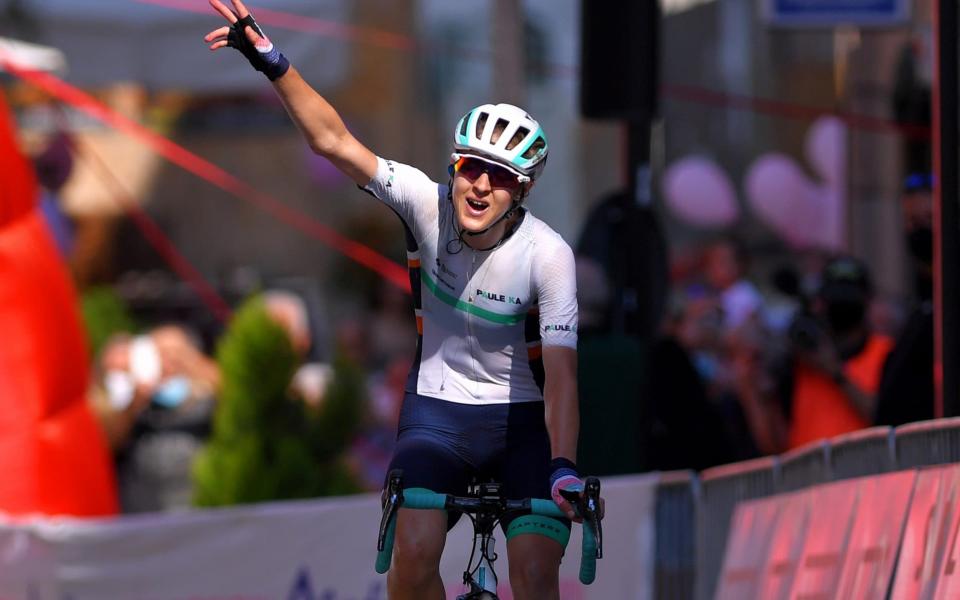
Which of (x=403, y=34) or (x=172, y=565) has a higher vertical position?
(x=403, y=34)

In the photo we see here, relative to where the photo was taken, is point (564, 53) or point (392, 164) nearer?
point (392, 164)

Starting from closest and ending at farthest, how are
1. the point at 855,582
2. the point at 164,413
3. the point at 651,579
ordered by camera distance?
the point at 855,582, the point at 651,579, the point at 164,413

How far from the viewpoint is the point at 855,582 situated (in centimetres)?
594

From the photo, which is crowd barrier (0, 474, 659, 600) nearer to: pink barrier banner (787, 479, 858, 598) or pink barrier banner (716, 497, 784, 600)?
pink barrier banner (716, 497, 784, 600)

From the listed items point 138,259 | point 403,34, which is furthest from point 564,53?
point 138,259

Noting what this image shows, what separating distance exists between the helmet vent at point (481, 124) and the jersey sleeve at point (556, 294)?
39 cm

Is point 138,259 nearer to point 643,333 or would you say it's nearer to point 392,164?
point 643,333

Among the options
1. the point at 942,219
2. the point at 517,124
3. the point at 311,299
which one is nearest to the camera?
the point at 517,124

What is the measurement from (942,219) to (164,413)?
4939 mm

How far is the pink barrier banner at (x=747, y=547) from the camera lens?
6762 millimetres

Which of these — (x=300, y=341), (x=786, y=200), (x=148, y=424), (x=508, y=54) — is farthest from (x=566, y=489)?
(x=786, y=200)

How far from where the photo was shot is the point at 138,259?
2398 centimetres

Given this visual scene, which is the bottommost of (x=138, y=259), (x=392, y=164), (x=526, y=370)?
(x=138, y=259)

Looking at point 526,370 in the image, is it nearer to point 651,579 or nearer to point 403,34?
point 651,579
